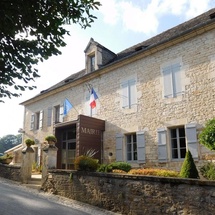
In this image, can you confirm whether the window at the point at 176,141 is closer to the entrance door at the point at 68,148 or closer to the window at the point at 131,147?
the window at the point at 131,147

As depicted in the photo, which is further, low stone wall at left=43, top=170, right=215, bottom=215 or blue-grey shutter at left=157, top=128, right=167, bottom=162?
blue-grey shutter at left=157, top=128, right=167, bottom=162

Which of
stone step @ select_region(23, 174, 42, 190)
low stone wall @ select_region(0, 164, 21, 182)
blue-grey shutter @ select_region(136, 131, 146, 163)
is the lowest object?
stone step @ select_region(23, 174, 42, 190)

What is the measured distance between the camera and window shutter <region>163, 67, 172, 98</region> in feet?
30.8

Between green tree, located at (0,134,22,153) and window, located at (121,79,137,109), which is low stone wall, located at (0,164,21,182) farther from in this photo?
green tree, located at (0,134,22,153)

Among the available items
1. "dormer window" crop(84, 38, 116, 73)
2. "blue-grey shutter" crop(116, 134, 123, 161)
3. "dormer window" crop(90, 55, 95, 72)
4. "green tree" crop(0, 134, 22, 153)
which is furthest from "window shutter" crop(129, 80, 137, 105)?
"green tree" crop(0, 134, 22, 153)

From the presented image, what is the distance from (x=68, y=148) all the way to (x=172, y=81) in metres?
6.57

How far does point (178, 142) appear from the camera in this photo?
889 cm

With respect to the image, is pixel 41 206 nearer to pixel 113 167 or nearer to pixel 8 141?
pixel 113 167

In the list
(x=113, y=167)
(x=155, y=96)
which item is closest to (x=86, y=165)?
(x=113, y=167)

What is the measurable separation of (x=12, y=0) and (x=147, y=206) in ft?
17.3

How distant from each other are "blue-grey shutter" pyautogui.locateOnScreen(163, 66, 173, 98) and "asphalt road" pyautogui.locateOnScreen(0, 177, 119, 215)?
5.21 m

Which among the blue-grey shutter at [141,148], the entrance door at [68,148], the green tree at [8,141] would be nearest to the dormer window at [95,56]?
the entrance door at [68,148]

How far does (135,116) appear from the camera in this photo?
1033 centimetres

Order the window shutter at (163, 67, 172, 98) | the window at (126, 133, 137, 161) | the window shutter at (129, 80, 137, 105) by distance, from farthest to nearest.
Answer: the window shutter at (129, 80, 137, 105)
the window at (126, 133, 137, 161)
the window shutter at (163, 67, 172, 98)
